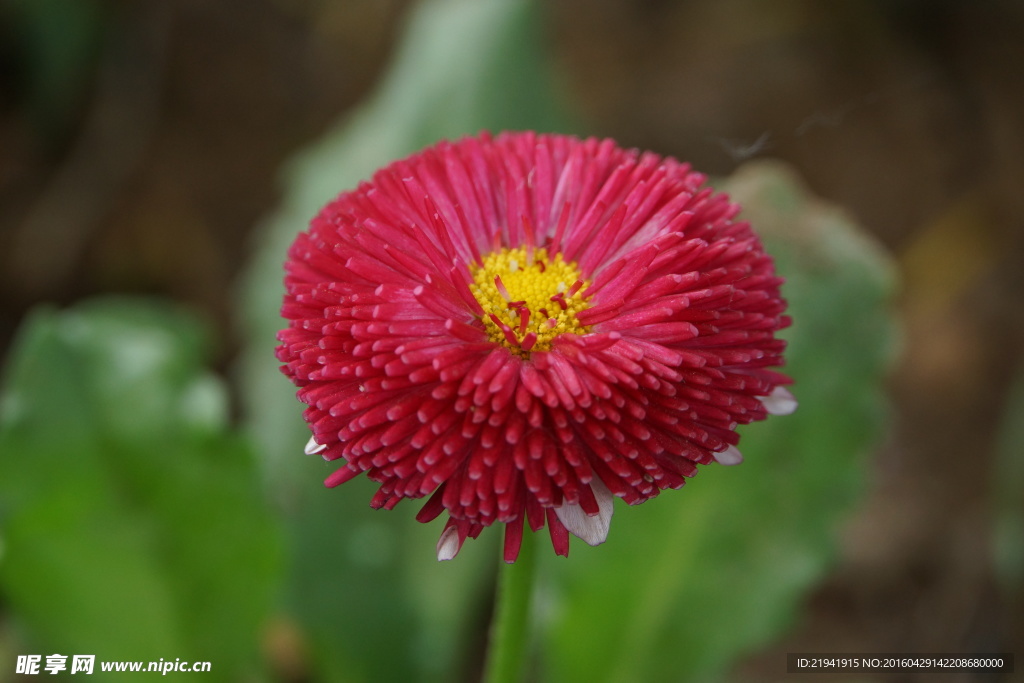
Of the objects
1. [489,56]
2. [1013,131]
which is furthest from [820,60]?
[489,56]

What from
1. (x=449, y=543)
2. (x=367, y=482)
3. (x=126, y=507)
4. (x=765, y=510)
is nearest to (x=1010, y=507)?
(x=765, y=510)

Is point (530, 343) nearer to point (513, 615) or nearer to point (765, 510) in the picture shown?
point (513, 615)

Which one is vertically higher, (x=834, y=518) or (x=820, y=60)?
(x=820, y=60)

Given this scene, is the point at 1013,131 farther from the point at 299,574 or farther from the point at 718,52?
the point at 299,574

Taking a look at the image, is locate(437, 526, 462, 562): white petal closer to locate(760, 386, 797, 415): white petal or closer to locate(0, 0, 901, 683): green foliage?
locate(760, 386, 797, 415): white petal

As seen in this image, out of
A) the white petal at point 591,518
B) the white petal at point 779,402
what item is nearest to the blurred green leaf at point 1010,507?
the white petal at point 779,402
